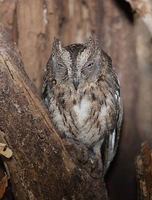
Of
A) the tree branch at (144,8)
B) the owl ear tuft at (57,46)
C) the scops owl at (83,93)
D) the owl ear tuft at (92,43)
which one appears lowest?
the scops owl at (83,93)

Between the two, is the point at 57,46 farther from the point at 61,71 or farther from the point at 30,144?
Answer: the point at 30,144

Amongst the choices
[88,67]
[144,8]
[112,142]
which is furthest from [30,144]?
[144,8]


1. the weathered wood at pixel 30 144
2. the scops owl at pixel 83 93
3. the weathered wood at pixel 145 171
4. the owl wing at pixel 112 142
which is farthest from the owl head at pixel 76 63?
the weathered wood at pixel 145 171

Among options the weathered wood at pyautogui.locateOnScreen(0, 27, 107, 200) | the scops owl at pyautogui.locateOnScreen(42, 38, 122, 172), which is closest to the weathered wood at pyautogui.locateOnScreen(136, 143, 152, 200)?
the weathered wood at pyautogui.locateOnScreen(0, 27, 107, 200)

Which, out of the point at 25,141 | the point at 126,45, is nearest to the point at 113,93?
the point at 126,45

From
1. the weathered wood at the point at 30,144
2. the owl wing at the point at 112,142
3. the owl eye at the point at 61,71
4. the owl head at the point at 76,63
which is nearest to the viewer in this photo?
the weathered wood at the point at 30,144

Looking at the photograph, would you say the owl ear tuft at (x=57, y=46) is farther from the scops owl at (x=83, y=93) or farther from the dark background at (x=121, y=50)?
the dark background at (x=121, y=50)
